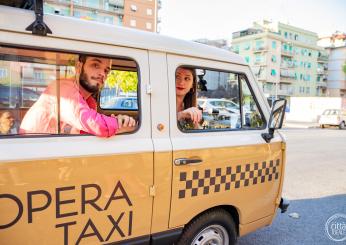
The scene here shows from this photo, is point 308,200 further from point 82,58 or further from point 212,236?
point 82,58

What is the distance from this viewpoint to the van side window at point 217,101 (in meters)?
2.57

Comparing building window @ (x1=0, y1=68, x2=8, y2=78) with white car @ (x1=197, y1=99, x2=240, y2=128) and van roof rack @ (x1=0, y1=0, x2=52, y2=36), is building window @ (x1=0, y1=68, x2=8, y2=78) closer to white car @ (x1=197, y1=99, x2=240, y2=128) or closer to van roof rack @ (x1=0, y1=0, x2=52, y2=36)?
van roof rack @ (x1=0, y1=0, x2=52, y2=36)

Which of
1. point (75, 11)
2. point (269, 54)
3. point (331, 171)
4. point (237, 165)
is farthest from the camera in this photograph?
point (269, 54)

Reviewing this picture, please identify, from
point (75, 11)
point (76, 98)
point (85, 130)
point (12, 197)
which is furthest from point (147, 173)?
point (75, 11)

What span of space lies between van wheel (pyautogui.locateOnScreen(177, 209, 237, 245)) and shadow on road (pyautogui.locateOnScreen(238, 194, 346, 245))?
0.99m

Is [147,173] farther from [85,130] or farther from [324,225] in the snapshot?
[324,225]

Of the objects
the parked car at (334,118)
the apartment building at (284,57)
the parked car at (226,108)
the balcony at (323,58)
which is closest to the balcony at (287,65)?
the apartment building at (284,57)

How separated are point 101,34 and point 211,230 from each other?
195 cm

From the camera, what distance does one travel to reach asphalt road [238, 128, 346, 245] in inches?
152

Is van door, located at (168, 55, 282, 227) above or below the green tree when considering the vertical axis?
below

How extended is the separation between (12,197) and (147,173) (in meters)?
0.86

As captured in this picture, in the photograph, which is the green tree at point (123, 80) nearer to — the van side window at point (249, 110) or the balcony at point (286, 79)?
the van side window at point (249, 110)

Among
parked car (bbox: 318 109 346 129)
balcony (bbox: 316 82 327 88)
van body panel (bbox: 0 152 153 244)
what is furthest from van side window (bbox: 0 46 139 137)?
balcony (bbox: 316 82 327 88)

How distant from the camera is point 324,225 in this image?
427 centimetres
